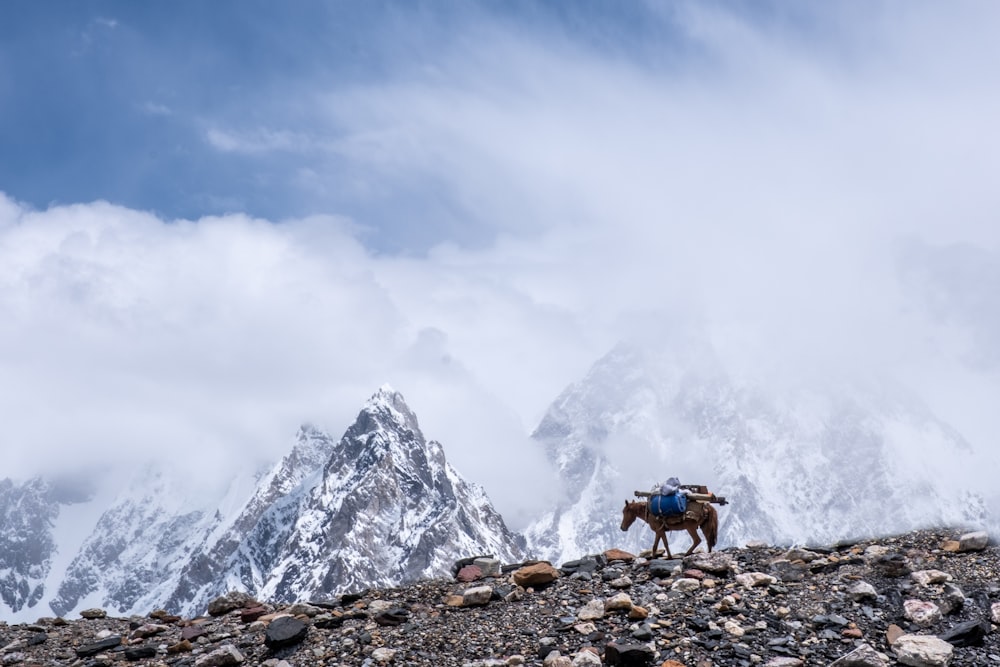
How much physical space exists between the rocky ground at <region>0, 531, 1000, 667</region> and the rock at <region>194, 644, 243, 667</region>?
32 mm

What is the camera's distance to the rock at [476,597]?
1500 cm

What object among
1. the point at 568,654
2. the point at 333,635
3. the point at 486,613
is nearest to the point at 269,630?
the point at 333,635

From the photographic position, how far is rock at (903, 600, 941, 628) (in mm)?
12266

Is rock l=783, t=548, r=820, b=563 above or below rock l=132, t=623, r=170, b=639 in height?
above

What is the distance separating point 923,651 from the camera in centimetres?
1114

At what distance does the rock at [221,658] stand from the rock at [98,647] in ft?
10.6

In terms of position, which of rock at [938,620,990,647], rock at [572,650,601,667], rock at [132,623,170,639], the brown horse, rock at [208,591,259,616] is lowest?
rock at [572,650,601,667]

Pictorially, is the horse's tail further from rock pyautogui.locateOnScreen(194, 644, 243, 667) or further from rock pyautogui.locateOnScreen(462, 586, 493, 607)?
rock pyautogui.locateOnScreen(194, 644, 243, 667)

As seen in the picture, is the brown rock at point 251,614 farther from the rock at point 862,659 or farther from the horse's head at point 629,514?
the rock at point 862,659

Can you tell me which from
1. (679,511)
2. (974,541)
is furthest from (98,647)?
(974,541)

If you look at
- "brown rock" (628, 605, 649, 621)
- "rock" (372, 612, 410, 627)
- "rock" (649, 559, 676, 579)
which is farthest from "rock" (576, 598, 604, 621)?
"rock" (372, 612, 410, 627)

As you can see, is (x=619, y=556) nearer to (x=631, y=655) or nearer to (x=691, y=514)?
(x=691, y=514)

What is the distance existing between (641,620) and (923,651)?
3.89m

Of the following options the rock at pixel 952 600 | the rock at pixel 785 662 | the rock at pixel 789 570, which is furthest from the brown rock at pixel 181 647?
the rock at pixel 952 600
